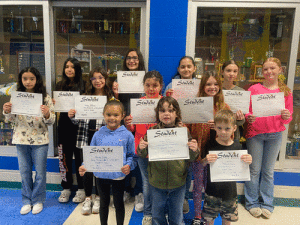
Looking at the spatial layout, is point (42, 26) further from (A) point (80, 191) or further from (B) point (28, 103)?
(A) point (80, 191)

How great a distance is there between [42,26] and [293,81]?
3.06 m

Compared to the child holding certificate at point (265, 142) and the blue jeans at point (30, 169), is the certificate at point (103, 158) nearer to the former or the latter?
the blue jeans at point (30, 169)

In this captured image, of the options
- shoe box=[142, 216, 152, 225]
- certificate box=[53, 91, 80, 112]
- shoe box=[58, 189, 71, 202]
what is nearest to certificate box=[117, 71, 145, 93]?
certificate box=[53, 91, 80, 112]

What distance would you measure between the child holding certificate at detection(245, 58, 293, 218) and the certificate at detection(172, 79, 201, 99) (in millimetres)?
562

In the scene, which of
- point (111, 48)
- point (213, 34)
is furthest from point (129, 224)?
point (213, 34)

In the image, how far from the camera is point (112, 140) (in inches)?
66.5

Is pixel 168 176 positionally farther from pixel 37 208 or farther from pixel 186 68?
pixel 37 208

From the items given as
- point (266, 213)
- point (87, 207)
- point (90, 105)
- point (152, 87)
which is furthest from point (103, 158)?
point (266, 213)

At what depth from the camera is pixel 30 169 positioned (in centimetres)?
228

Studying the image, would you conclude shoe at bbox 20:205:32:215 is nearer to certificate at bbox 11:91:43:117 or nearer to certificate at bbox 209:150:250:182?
certificate at bbox 11:91:43:117

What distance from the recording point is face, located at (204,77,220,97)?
1891mm

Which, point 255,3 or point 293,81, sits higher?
point 255,3

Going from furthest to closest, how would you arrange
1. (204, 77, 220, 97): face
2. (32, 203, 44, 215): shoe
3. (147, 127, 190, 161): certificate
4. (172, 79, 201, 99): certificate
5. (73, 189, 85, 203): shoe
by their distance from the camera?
(73, 189, 85, 203): shoe → (32, 203, 44, 215): shoe → (172, 79, 201, 99): certificate → (204, 77, 220, 97): face → (147, 127, 190, 161): certificate

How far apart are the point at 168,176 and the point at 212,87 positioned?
0.84 m
